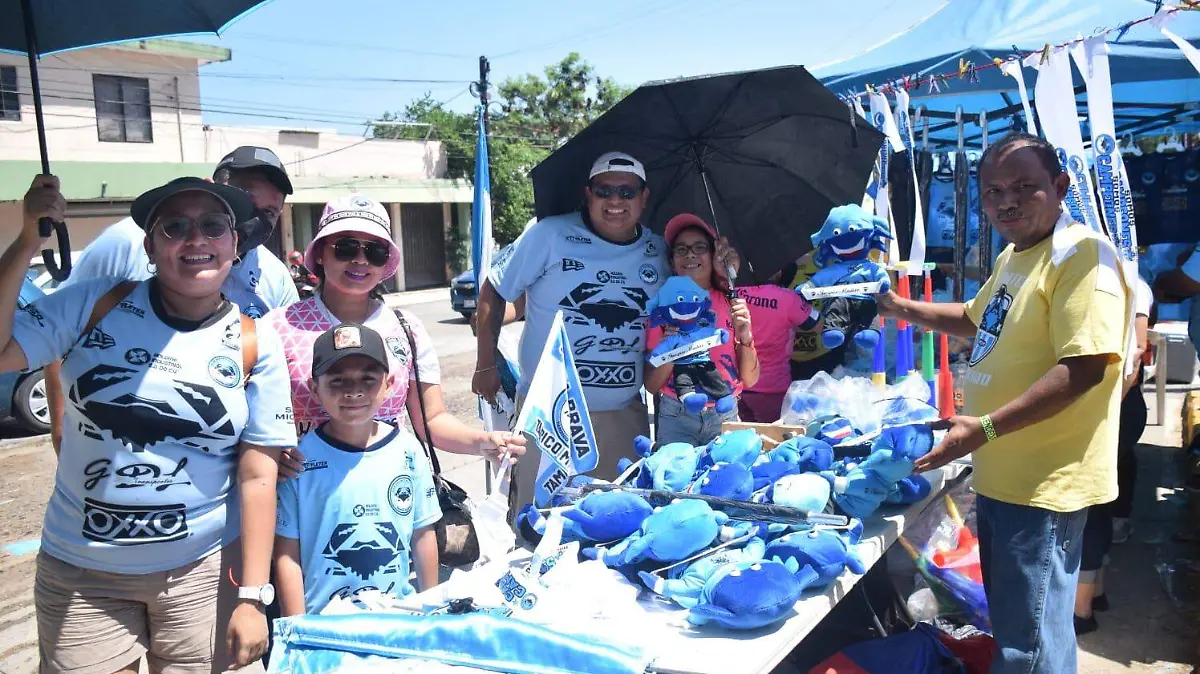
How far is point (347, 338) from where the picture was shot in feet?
7.41

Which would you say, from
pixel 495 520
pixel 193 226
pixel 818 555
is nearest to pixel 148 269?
pixel 193 226

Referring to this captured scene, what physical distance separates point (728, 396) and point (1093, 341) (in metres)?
1.42

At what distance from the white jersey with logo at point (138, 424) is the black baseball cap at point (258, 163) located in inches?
34.4

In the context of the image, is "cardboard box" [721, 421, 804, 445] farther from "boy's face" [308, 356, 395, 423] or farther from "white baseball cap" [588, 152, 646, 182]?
"boy's face" [308, 356, 395, 423]

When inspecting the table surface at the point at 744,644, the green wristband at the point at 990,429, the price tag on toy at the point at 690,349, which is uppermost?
the price tag on toy at the point at 690,349

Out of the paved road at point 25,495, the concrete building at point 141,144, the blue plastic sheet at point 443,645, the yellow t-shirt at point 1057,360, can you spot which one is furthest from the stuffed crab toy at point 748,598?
the concrete building at point 141,144

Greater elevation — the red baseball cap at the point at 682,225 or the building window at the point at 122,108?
the building window at the point at 122,108

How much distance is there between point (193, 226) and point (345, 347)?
0.51m

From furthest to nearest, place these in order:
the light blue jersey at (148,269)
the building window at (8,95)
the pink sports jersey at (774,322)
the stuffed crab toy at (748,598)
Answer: the building window at (8,95), the pink sports jersey at (774,322), the light blue jersey at (148,269), the stuffed crab toy at (748,598)

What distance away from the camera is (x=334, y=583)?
222 centimetres

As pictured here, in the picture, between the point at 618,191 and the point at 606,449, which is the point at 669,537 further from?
the point at 618,191

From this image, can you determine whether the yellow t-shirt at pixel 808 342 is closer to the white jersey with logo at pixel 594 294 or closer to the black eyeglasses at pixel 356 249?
the white jersey with logo at pixel 594 294

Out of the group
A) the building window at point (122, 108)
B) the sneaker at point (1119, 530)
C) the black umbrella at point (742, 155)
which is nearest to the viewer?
the black umbrella at point (742, 155)

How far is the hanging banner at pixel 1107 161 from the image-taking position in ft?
8.79
